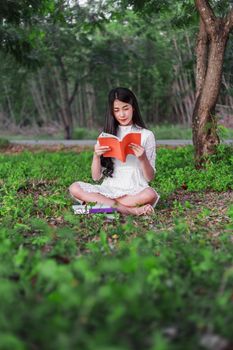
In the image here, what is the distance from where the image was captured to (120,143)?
4734 millimetres

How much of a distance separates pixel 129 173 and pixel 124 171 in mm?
55

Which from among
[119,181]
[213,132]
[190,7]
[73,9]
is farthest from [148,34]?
[119,181]

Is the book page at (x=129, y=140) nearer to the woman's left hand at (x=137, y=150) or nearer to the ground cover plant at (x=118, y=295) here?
the woman's left hand at (x=137, y=150)

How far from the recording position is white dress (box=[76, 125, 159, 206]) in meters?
5.21

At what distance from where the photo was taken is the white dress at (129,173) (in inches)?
205

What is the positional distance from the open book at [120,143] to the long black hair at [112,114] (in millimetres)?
350

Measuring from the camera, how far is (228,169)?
23.3 feet

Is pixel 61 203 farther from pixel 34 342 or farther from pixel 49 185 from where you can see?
pixel 34 342

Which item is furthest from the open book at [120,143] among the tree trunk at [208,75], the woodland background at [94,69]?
the woodland background at [94,69]

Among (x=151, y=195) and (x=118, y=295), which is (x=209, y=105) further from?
(x=118, y=295)

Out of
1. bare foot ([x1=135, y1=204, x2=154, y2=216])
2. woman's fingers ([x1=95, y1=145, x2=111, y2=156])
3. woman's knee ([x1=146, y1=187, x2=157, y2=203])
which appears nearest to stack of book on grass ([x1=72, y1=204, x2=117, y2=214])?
bare foot ([x1=135, y1=204, x2=154, y2=216])

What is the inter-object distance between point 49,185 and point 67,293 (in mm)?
5379

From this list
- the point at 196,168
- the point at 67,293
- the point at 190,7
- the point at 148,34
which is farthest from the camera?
the point at 148,34

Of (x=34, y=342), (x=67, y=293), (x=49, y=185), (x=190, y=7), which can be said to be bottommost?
(x=49, y=185)
